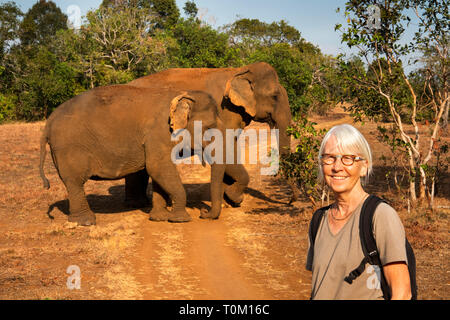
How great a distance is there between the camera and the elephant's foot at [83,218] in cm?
1113

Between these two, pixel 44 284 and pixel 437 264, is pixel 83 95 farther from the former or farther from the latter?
pixel 437 264

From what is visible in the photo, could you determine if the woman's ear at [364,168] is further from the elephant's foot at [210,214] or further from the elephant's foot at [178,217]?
the elephant's foot at [210,214]

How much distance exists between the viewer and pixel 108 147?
1143cm

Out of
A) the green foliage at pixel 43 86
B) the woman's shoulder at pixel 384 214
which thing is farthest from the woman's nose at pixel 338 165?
the green foliage at pixel 43 86

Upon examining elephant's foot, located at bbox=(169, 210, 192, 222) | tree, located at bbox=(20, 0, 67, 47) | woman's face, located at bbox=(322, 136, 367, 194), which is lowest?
elephant's foot, located at bbox=(169, 210, 192, 222)

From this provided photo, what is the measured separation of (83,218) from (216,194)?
3.02 metres

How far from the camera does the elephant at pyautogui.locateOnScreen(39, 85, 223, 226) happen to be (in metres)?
11.1

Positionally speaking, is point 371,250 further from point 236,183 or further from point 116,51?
point 116,51

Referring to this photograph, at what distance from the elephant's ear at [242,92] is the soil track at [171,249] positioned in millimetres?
2676

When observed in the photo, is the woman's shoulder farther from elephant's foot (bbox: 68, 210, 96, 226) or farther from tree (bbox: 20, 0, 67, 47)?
tree (bbox: 20, 0, 67, 47)

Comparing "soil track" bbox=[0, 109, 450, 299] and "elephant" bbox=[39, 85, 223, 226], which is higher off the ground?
"elephant" bbox=[39, 85, 223, 226]

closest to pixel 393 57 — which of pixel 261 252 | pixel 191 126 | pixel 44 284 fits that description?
pixel 191 126

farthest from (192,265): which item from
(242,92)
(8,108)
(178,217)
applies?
(8,108)

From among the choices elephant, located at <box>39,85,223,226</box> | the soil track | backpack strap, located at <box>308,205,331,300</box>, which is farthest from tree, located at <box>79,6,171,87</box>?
backpack strap, located at <box>308,205,331,300</box>
